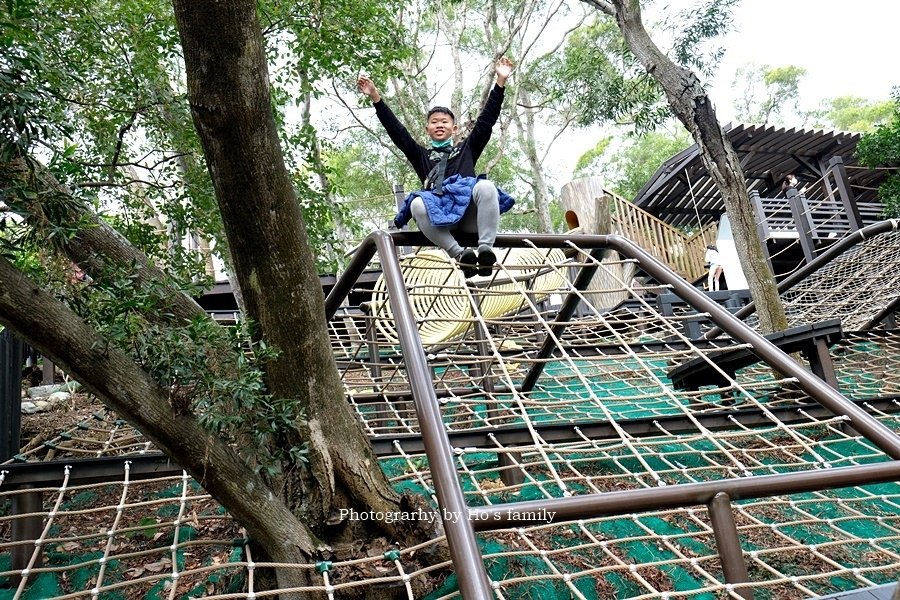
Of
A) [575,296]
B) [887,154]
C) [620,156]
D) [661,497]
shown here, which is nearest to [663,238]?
[887,154]

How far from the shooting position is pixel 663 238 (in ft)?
24.4

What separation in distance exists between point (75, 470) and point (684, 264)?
7028 millimetres

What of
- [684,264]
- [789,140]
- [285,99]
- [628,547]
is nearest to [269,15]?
[285,99]

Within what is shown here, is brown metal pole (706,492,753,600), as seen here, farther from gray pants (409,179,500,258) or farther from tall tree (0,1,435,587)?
gray pants (409,179,500,258)

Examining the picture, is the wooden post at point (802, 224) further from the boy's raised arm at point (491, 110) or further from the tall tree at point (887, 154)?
the boy's raised arm at point (491, 110)

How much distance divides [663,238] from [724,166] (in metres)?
3.63

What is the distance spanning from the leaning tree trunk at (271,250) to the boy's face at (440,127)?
1.09m

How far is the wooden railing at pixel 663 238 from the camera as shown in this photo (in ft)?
23.5

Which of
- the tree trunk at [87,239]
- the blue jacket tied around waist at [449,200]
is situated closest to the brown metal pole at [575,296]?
the blue jacket tied around waist at [449,200]

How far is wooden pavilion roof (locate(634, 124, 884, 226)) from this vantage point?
8.71 m

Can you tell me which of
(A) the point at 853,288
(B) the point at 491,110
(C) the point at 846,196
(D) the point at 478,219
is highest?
(C) the point at 846,196

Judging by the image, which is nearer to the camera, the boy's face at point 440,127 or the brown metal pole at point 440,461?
the brown metal pole at point 440,461

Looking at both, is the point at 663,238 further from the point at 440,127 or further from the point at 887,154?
the point at 440,127

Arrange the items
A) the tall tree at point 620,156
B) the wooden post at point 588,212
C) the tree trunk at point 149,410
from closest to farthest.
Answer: the tree trunk at point 149,410, the wooden post at point 588,212, the tall tree at point 620,156
